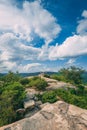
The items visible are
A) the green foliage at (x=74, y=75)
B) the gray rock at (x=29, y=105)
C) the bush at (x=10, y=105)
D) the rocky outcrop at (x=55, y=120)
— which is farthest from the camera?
the green foliage at (x=74, y=75)

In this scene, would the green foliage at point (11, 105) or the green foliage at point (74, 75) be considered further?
the green foliage at point (74, 75)

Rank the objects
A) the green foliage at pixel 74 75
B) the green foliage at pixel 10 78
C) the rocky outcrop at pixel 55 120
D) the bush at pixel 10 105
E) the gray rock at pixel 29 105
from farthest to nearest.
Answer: the green foliage at pixel 74 75
the green foliage at pixel 10 78
the gray rock at pixel 29 105
the bush at pixel 10 105
the rocky outcrop at pixel 55 120

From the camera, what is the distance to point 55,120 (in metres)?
44.4

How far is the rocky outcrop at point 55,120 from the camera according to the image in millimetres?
43062

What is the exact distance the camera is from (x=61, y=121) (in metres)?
44.0

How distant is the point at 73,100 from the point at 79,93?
79.6 feet

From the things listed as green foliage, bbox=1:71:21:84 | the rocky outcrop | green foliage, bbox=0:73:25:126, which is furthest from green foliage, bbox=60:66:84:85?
the rocky outcrop

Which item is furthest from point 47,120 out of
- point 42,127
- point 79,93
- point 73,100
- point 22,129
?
point 79,93

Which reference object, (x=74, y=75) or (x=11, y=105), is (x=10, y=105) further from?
(x=74, y=75)

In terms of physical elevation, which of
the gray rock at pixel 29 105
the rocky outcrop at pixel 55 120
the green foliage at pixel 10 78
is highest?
the green foliage at pixel 10 78

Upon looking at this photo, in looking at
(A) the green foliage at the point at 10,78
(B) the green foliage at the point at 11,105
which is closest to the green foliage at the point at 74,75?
(A) the green foliage at the point at 10,78

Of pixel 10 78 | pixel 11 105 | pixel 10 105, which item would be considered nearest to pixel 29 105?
pixel 11 105

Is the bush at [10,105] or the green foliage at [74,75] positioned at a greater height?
the green foliage at [74,75]

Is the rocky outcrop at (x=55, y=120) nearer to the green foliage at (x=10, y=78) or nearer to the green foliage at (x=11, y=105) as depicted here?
the green foliage at (x=11, y=105)
